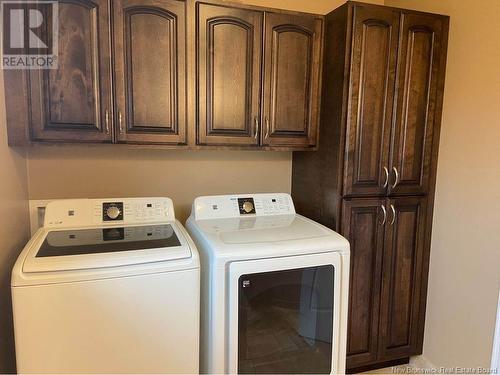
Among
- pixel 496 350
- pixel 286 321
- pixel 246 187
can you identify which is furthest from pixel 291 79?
pixel 496 350

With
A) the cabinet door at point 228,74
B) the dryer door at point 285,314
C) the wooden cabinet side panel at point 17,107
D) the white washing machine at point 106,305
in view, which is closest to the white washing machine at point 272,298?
the dryer door at point 285,314

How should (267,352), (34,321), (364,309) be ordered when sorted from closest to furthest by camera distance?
(34,321), (267,352), (364,309)

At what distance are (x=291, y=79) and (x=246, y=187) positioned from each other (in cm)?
74

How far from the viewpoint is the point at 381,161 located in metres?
1.87

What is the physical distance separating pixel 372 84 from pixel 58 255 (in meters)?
1.67

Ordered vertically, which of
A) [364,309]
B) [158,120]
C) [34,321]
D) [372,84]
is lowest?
[364,309]

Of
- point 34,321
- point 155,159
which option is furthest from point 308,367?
point 155,159

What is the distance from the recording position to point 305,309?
1.62 meters

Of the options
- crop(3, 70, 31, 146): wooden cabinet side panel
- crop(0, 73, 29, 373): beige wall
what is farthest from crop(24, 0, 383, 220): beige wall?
crop(3, 70, 31, 146): wooden cabinet side panel

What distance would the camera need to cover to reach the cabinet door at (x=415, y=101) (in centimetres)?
184

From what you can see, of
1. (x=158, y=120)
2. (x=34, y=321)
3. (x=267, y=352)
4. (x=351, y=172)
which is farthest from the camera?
(x=351, y=172)

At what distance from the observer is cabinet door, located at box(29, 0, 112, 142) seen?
60.6 inches

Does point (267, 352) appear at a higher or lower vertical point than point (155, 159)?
lower

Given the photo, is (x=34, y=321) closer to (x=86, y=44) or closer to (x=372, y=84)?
(x=86, y=44)
